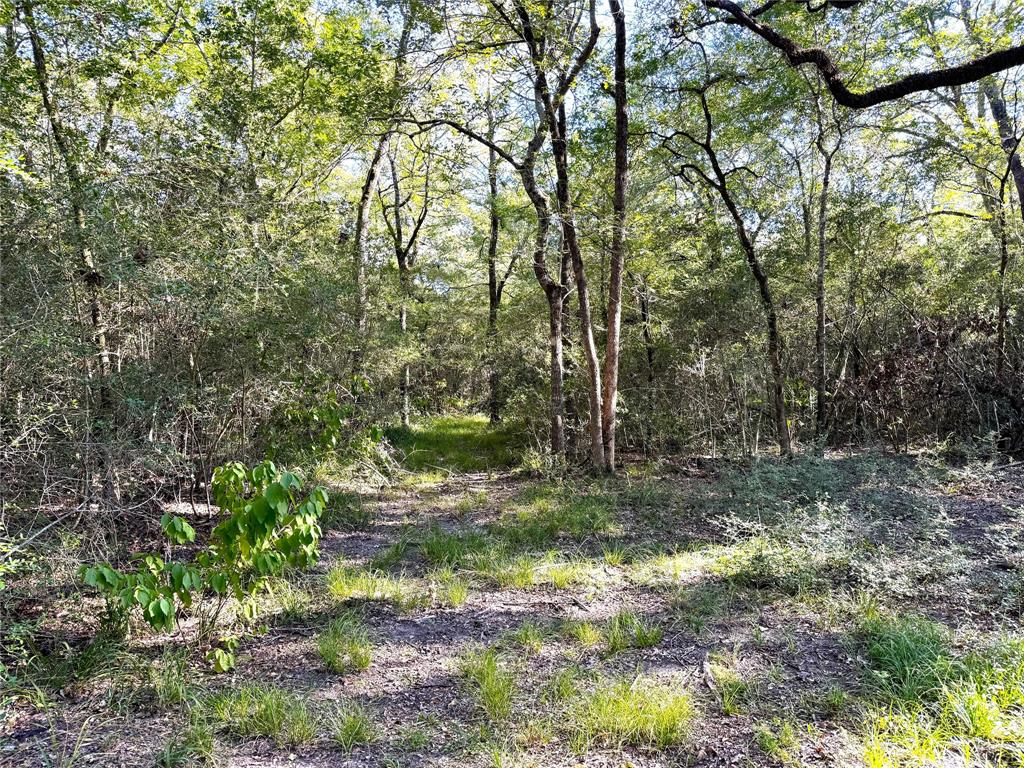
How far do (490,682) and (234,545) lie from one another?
58.6 inches

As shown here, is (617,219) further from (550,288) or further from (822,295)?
(822,295)

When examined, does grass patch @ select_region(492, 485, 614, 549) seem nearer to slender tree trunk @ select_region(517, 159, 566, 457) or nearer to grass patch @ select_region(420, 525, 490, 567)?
grass patch @ select_region(420, 525, 490, 567)

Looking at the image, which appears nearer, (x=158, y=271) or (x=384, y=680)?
(x=384, y=680)

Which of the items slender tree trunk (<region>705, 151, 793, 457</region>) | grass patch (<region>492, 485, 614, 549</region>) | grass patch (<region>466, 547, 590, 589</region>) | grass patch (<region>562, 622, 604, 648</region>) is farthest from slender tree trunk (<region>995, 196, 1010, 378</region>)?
grass patch (<region>562, 622, 604, 648</region>)

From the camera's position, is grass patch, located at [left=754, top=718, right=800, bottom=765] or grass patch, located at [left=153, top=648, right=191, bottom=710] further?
grass patch, located at [left=153, top=648, right=191, bottom=710]

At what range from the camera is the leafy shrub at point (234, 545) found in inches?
96.4

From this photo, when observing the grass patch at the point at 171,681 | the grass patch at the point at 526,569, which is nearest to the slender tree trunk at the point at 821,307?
the grass patch at the point at 526,569

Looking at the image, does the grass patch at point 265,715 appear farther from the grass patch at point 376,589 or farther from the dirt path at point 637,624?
the grass patch at point 376,589

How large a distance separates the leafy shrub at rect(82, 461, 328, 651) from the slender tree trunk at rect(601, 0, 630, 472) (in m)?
5.15

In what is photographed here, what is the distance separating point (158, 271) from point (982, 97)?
13535mm

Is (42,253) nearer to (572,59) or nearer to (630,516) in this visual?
(630,516)

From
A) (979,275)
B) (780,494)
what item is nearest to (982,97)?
(979,275)

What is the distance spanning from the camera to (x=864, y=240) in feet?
27.8

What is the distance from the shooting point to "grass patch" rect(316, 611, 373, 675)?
3002mm
